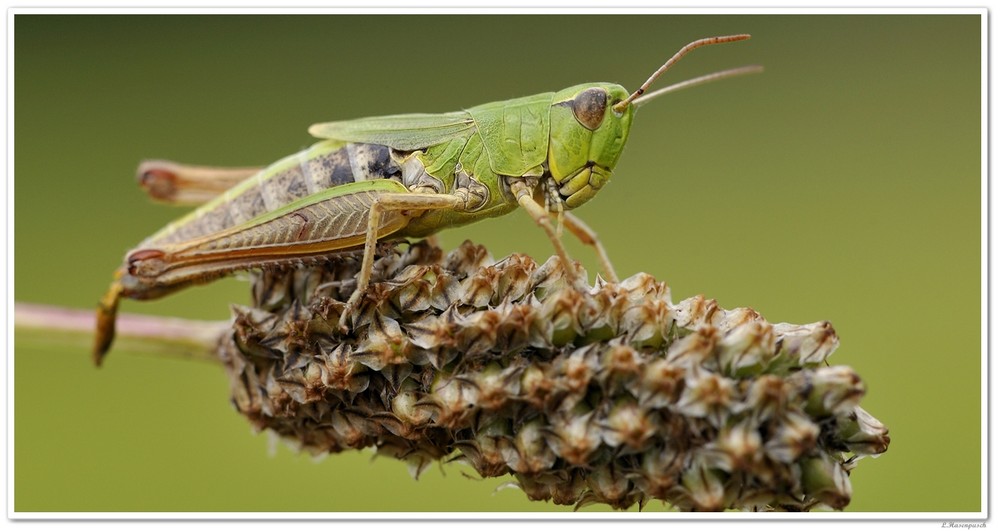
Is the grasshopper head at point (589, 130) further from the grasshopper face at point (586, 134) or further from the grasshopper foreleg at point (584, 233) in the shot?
the grasshopper foreleg at point (584, 233)

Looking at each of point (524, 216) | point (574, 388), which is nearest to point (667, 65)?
point (574, 388)

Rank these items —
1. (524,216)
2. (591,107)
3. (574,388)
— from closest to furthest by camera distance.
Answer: (574,388) < (591,107) < (524,216)

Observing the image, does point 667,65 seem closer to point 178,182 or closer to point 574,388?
point 574,388

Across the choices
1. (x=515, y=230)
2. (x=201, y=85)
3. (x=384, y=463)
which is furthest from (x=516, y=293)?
(x=201, y=85)

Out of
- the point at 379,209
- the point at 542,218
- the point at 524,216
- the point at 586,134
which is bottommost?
the point at 524,216

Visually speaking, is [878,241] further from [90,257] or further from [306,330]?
[90,257]

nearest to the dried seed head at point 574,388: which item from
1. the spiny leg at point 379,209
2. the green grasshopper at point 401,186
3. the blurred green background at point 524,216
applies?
the spiny leg at point 379,209

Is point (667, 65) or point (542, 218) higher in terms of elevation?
point (667, 65)
